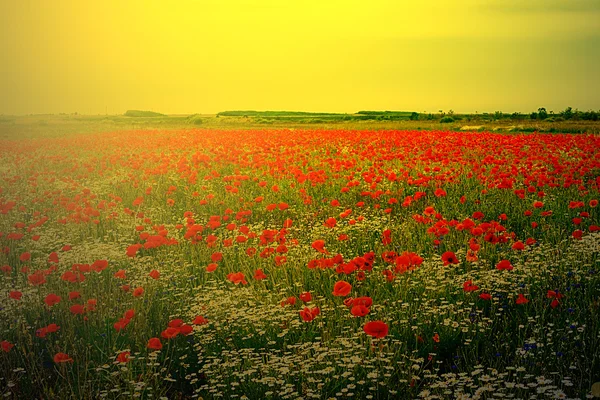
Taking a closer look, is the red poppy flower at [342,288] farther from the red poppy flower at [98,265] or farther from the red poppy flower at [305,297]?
the red poppy flower at [98,265]

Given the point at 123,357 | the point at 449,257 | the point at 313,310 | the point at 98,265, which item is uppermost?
the point at 449,257

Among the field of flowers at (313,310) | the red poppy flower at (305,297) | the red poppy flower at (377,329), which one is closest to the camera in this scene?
the red poppy flower at (377,329)

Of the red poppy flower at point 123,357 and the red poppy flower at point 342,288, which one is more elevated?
the red poppy flower at point 342,288

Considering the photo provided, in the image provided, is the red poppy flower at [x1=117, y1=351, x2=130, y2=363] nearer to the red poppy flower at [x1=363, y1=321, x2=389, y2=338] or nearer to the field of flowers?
the field of flowers

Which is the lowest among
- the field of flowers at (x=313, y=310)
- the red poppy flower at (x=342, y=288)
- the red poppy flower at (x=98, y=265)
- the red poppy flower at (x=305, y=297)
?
the field of flowers at (x=313, y=310)

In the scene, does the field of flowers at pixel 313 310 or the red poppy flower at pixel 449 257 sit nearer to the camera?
the field of flowers at pixel 313 310

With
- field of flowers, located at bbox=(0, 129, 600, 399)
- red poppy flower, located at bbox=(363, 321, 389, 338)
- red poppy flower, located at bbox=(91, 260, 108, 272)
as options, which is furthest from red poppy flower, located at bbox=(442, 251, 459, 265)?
red poppy flower, located at bbox=(91, 260, 108, 272)

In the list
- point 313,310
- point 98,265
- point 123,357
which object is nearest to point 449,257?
point 313,310

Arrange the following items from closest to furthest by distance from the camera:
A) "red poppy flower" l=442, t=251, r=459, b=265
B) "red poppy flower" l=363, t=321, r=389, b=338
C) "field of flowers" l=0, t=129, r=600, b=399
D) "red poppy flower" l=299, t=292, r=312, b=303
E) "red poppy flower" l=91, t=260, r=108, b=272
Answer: "red poppy flower" l=363, t=321, r=389, b=338, "field of flowers" l=0, t=129, r=600, b=399, "red poppy flower" l=299, t=292, r=312, b=303, "red poppy flower" l=442, t=251, r=459, b=265, "red poppy flower" l=91, t=260, r=108, b=272

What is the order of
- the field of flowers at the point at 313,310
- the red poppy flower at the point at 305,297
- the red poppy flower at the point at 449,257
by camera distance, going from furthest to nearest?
1. the red poppy flower at the point at 449,257
2. the red poppy flower at the point at 305,297
3. the field of flowers at the point at 313,310

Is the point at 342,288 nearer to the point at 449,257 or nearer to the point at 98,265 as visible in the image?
the point at 449,257

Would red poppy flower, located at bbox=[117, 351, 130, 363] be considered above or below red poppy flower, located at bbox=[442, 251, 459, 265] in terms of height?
below

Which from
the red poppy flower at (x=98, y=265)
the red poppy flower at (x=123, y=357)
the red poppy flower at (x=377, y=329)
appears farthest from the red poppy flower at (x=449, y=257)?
the red poppy flower at (x=98, y=265)

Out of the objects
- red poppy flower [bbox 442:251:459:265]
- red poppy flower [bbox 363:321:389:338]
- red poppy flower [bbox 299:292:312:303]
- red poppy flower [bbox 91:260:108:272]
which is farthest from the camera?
red poppy flower [bbox 91:260:108:272]
